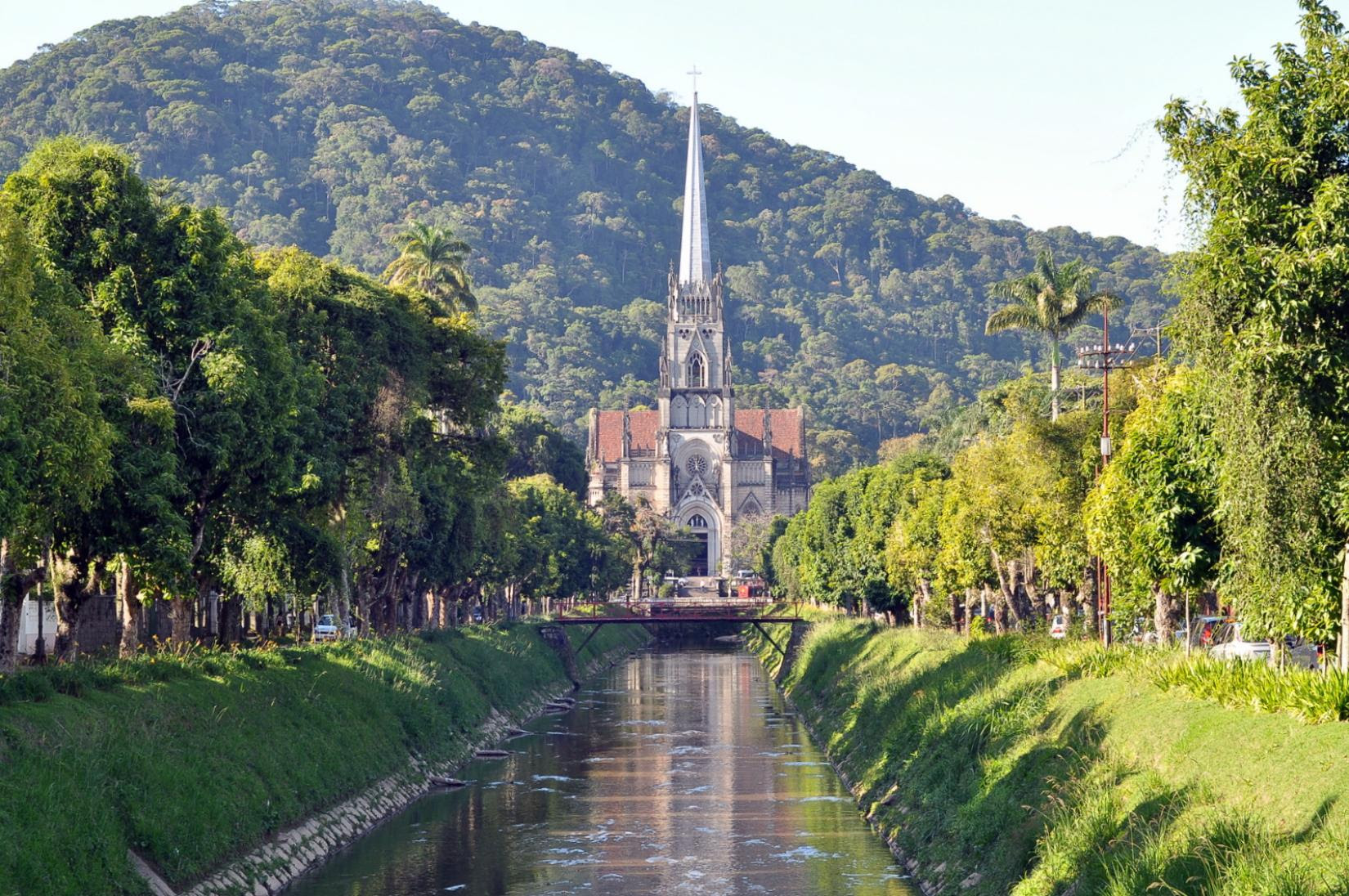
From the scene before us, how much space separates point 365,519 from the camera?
64.1 meters

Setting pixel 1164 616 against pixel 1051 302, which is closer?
pixel 1164 616

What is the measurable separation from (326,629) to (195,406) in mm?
38291

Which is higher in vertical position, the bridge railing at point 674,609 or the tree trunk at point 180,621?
the tree trunk at point 180,621

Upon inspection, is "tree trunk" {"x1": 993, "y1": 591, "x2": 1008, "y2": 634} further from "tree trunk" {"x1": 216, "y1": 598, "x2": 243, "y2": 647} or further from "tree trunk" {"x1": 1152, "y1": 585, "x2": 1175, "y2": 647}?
"tree trunk" {"x1": 216, "y1": 598, "x2": 243, "y2": 647}

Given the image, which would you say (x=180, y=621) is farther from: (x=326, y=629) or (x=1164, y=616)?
(x=326, y=629)

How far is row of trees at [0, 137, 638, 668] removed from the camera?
33688 mm

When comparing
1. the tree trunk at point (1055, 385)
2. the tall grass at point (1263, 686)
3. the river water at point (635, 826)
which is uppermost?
the tree trunk at point (1055, 385)

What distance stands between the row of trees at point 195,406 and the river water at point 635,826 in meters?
9.19

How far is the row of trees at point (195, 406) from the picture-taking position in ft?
111

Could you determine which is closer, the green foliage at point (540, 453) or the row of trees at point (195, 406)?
the row of trees at point (195, 406)


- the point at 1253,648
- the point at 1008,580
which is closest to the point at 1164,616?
the point at 1253,648

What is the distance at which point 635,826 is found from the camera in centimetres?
4709

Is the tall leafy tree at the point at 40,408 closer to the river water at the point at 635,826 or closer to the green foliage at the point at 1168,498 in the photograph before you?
the river water at the point at 635,826

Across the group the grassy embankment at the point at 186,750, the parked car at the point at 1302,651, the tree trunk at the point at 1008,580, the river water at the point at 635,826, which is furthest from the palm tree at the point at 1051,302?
the grassy embankment at the point at 186,750
